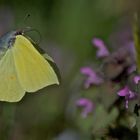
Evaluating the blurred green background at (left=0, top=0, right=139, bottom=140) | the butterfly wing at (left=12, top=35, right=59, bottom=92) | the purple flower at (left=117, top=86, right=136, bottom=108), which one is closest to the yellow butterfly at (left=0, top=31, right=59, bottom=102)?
the butterfly wing at (left=12, top=35, right=59, bottom=92)

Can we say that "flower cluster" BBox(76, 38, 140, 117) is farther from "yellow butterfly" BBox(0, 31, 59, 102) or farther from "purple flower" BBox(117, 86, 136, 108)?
"yellow butterfly" BBox(0, 31, 59, 102)

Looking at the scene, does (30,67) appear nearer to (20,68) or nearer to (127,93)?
(20,68)

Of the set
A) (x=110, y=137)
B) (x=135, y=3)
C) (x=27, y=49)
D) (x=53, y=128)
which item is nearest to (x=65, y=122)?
(x=53, y=128)

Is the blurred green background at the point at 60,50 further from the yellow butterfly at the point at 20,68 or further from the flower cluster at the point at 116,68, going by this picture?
the yellow butterfly at the point at 20,68

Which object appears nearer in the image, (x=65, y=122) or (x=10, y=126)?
(x=10, y=126)

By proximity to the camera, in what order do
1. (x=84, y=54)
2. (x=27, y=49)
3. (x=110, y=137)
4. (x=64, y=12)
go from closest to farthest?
(x=27, y=49), (x=110, y=137), (x=84, y=54), (x=64, y=12)

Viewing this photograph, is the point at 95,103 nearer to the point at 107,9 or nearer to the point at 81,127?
the point at 81,127

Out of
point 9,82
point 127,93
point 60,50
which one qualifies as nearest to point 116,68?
point 127,93
